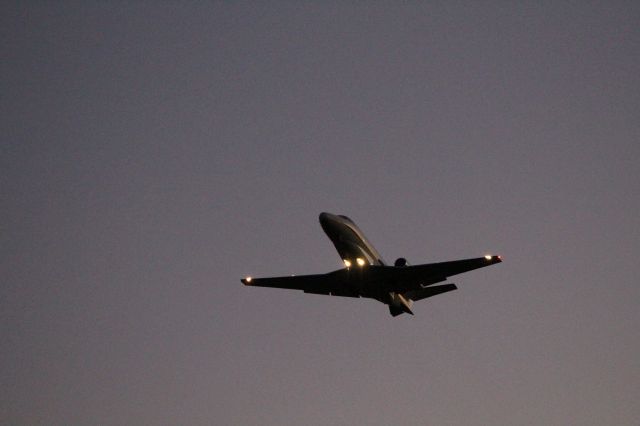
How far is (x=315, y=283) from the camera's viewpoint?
181ft

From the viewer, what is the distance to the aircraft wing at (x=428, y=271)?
163ft

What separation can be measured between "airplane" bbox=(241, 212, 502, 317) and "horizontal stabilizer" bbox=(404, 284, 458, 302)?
2.14ft

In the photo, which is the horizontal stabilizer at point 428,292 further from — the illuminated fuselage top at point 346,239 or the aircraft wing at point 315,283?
the illuminated fuselage top at point 346,239

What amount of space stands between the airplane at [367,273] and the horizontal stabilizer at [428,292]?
65cm

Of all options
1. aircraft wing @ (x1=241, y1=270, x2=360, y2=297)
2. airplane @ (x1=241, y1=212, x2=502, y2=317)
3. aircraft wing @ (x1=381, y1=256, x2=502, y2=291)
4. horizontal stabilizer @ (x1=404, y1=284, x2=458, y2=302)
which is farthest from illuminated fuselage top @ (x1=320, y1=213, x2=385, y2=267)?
horizontal stabilizer @ (x1=404, y1=284, x2=458, y2=302)

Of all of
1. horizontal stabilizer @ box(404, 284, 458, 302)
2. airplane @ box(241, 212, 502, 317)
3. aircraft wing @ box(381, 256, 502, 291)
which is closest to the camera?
aircraft wing @ box(381, 256, 502, 291)

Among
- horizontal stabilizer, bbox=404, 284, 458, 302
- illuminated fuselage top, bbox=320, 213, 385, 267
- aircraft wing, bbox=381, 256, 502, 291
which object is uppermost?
illuminated fuselage top, bbox=320, 213, 385, 267

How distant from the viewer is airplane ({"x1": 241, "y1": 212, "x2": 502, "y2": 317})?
50812 millimetres

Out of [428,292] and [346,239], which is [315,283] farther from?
[428,292]

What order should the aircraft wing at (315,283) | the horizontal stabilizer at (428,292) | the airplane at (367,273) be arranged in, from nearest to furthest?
the airplane at (367,273) < the aircraft wing at (315,283) < the horizontal stabilizer at (428,292)

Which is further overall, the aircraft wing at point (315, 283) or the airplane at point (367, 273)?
the aircraft wing at point (315, 283)

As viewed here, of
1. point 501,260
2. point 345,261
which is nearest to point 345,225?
point 345,261

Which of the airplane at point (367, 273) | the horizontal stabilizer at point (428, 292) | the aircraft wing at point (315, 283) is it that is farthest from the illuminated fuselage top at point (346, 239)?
the horizontal stabilizer at point (428, 292)

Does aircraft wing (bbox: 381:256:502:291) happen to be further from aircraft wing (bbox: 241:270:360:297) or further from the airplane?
aircraft wing (bbox: 241:270:360:297)
